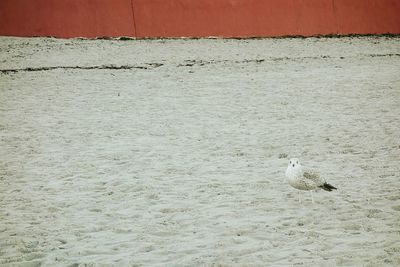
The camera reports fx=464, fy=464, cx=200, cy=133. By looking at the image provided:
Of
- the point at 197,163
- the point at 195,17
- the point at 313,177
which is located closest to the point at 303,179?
the point at 313,177

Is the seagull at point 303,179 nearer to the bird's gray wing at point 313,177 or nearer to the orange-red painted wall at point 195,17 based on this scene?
the bird's gray wing at point 313,177

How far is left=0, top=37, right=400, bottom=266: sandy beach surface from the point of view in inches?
147

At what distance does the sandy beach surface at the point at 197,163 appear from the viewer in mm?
3738

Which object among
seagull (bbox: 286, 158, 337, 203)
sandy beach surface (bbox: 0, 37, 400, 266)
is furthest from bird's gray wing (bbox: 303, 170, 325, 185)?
sandy beach surface (bbox: 0, 37, 400, 266)

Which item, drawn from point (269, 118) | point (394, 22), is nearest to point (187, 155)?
point (269, 118)

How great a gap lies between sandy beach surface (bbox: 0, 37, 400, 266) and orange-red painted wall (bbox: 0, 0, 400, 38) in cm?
393

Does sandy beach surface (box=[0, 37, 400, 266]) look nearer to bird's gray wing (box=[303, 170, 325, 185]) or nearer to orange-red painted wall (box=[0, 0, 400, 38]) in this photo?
bird's gray wing (box=[303, 170, 325, 185])

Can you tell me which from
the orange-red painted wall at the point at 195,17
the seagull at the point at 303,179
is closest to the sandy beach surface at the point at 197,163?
the seagull at the point at 303,179

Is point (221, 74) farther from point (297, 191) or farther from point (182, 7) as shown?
point (297, 191)

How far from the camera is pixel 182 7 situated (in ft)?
54.7

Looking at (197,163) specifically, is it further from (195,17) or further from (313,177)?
(195,17)

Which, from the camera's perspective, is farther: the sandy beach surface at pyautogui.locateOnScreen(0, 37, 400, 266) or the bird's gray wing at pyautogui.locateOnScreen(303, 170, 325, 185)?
the bird's gray wing at pyautogui.locateOnScreen(303, 170, 325, 185)

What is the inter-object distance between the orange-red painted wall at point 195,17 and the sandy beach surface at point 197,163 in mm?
3926

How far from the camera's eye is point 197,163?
5961 millimetres
